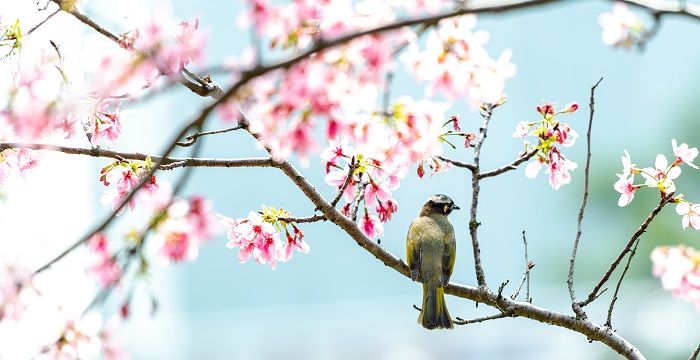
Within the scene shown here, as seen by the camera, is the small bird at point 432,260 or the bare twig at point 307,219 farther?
the small bird at point 432,260

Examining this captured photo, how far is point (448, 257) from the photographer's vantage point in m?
3.81

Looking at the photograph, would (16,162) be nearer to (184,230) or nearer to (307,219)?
(307,219)

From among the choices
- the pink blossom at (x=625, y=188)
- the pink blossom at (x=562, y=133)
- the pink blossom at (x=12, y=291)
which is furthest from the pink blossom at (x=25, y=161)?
the pink blossom at (x=625, y=188)

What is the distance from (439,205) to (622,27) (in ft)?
6.93

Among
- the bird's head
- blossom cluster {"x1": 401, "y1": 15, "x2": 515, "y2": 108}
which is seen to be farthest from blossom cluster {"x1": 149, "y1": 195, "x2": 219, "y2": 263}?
the bird's head

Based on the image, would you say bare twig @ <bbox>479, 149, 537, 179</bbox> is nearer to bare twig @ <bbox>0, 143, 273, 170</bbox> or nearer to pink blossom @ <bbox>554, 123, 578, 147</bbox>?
pink blossom @ <bbox>554, 123, 578, 147</bbox>

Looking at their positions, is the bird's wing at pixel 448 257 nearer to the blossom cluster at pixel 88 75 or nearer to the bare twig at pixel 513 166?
the bare twig at pixel 513 166

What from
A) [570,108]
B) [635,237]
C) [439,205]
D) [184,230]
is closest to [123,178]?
[184,230]

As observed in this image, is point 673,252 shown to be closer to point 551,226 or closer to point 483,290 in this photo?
point 483,290

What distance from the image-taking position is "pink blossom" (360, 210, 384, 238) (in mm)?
3223

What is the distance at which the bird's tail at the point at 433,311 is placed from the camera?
360cm

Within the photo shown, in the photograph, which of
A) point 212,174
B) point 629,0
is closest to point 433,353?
point 212,174

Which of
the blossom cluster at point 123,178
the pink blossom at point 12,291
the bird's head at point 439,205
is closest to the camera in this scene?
the pink blossom at point 12,291

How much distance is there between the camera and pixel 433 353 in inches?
707
